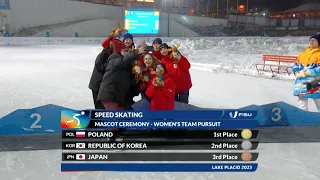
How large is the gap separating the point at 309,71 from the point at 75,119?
3623 mm

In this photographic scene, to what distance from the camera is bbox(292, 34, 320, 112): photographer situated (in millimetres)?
4840

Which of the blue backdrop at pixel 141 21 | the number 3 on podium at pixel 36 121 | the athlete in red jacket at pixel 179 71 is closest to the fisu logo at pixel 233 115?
the athlete in red jacket at pixel 179 71

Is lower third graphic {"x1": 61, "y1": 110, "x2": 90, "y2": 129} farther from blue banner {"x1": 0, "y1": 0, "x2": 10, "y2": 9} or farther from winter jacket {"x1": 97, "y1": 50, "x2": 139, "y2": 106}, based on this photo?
blue banner {"x1": 0, "y1": 0, "x2": 10, "y2": 9}

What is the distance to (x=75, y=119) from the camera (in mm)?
3080

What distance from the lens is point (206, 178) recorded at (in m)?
3.24

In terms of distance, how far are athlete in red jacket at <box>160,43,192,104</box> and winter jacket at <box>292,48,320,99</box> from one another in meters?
1.75

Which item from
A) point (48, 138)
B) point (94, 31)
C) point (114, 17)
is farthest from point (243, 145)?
point (114, 17)

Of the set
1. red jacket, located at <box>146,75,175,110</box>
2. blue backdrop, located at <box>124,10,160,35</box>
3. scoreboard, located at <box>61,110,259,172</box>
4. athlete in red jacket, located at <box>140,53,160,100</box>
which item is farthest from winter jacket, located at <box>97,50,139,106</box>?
A: blue backdrop, located at <box>124,10,160,35</box>

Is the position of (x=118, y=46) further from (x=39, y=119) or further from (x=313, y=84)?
(x=313, y=84)

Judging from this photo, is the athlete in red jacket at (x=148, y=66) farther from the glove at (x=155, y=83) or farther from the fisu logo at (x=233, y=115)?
the fisu logo at (x=233, y=115)

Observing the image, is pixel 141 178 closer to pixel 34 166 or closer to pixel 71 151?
pixel 71 151

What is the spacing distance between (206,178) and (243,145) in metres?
0.51

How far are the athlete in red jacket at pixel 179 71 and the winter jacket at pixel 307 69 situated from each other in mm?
1746

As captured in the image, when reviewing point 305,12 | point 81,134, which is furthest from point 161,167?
point 305,12
